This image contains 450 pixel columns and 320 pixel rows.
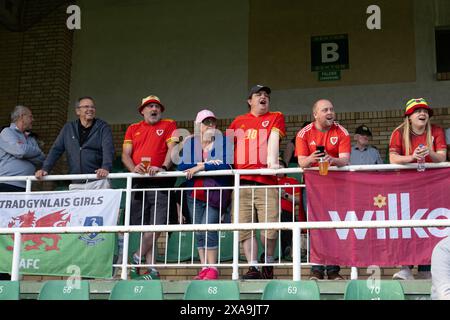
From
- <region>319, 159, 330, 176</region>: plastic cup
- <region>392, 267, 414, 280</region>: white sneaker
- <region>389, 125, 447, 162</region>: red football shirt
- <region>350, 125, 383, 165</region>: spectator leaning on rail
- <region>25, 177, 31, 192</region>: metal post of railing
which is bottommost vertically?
<region>392, 267, 414, 280</region>: white sneaker

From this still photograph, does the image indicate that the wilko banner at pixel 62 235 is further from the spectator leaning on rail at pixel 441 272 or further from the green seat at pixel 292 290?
the spectator leaning on rail at pixel 441 272

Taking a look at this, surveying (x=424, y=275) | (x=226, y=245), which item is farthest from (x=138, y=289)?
(x=226, y=245)

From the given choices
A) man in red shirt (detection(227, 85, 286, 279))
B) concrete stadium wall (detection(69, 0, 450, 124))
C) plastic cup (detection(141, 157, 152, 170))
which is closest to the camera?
man in red shirt (detection(227, 85, 286, 279))

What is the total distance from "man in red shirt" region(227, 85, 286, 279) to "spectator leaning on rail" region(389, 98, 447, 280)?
1143mm

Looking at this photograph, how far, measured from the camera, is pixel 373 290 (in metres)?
5.55

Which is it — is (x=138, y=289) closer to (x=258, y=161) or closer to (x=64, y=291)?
(x=64, y=291)

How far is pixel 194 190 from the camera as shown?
24.6 ft

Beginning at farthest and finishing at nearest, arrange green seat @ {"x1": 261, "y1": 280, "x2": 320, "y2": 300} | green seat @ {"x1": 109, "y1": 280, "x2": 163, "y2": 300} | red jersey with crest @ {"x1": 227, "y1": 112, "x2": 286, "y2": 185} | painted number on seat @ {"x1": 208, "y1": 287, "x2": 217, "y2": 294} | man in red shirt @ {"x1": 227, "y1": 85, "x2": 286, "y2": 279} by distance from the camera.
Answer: red jersey with crest @ {"x1": 227, "y1": 112, "x2": 286, "y2": 185}
man in red shirt @ {"x1": 227, "y1": 85, "x2": 286, "y2": 279}
green seat @ {"x1": 109, "y1": 280, "x2": 163, "y2": 300}
painted number on seat @ {"x1": 208, "y1": 287, "x2": 217, "y2": 294}
green seat @ {"x1": 261, "y1": 280, "x2": 320, "y2": 300}

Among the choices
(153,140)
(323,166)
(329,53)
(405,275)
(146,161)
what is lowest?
(405,275)

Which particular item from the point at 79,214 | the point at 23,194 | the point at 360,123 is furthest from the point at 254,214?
the point at 360,123

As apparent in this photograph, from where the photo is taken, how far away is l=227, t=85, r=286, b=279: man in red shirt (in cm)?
719

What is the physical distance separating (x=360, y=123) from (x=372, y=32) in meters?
1.50

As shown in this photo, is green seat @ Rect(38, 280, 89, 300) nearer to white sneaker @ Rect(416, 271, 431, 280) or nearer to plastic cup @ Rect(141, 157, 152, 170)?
plastic cup @ Rect(141, 157, 152, 170)

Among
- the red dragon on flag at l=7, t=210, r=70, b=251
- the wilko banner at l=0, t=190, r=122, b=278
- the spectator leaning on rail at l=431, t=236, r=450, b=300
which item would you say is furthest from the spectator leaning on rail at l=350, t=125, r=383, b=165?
the spectator leaning on rail at l=431, t=236, r=450, b=300
